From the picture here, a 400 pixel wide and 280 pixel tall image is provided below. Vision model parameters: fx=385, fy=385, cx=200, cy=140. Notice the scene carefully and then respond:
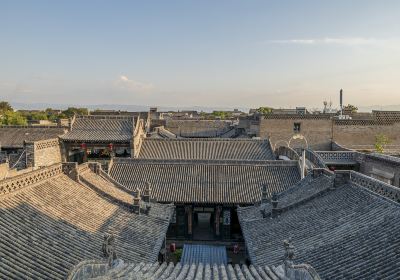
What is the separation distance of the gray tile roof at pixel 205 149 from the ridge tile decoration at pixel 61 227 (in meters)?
15.4

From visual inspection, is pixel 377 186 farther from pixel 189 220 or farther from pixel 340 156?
pixel 340 156

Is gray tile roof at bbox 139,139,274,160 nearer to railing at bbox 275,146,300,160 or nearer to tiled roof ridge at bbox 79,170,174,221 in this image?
railing at bbox 275,146,300,160

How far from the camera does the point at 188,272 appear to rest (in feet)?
28.7

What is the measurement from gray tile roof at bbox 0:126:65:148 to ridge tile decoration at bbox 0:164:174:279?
2993 cm

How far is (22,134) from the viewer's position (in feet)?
157

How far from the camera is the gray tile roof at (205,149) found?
34906mm

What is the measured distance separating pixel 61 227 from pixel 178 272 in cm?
658

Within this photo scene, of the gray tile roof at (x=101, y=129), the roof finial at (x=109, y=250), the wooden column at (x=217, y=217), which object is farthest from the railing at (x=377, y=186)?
the gray tile roof at (x=101, y=129)

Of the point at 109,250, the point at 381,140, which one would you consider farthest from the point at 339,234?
the point at 381,140

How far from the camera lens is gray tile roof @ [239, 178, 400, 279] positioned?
10391 millimetres

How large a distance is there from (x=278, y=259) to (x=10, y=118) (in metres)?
73.6

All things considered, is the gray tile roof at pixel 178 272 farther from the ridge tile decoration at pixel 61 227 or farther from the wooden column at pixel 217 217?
the wooden column at pixel 217 217

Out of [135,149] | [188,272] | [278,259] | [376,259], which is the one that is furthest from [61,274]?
[135,149]

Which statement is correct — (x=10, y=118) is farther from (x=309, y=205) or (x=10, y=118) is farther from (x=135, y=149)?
(x=309, y=205)
